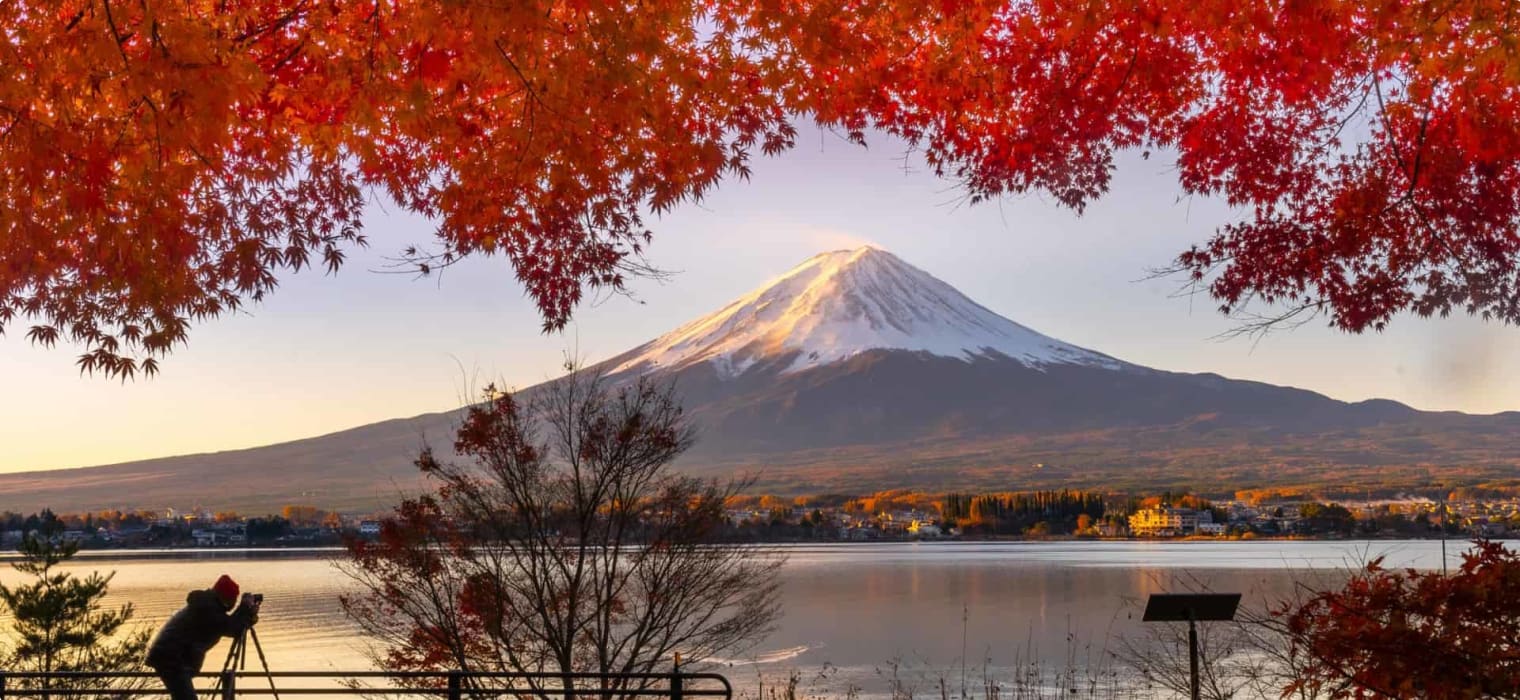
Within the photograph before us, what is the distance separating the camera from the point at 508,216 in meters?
10.8

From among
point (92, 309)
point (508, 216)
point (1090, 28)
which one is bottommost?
point (92, 309)

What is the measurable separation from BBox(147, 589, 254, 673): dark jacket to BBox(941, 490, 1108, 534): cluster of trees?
152 meters

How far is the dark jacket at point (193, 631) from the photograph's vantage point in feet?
31.1

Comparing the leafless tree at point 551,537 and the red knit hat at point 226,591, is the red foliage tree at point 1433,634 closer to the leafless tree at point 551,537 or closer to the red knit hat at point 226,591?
the red knit hat at point 226,591

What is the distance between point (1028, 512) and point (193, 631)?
168 m

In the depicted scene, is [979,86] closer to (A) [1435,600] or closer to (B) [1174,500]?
(A) [1435,600]

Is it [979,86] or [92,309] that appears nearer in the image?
[92,309]

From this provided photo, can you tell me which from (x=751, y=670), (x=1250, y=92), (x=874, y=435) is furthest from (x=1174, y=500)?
(x=1250, y=92)

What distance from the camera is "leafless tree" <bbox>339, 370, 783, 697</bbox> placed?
1516cm

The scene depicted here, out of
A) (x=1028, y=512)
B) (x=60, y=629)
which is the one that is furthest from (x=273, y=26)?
(x=1028, y=512)

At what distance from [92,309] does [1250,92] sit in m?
9.53

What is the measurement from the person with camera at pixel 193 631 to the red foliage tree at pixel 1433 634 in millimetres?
7256

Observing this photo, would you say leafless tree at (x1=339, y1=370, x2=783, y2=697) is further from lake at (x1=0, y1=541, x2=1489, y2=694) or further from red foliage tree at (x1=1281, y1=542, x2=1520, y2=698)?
red foliage tree at (x1=1281, y1=542, x2=1520, y2=698)

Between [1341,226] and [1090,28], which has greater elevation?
[1090,28]
